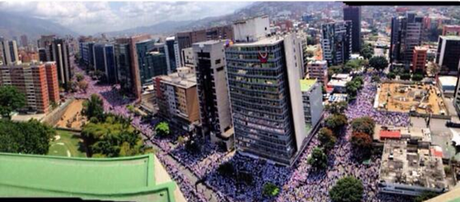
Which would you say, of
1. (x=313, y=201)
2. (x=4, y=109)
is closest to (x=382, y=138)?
(x=313, y=201)

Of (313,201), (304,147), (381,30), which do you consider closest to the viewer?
(313,201)

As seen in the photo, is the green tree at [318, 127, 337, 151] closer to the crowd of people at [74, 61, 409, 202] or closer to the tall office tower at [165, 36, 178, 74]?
the crowd of people at [74, 61, 409, 202]

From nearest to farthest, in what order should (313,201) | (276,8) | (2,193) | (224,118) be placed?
(2,193), (313,201), (224,118), (276,8)

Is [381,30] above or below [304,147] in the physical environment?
above

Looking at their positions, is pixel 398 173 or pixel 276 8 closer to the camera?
pixel 398 173

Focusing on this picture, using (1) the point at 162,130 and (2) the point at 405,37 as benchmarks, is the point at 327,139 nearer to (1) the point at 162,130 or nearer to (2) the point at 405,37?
(1) the point at 162,130

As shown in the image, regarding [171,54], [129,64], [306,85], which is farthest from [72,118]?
[306,85]

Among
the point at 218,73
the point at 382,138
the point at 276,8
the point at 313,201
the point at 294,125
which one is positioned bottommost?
the point at 313,201

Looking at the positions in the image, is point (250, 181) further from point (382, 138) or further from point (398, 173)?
point (382, 138)
